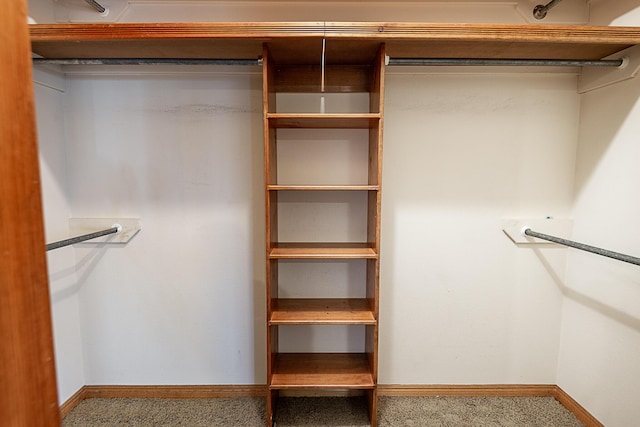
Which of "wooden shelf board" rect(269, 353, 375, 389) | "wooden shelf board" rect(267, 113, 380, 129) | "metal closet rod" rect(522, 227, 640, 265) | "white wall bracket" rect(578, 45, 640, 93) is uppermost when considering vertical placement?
"white wall bracket" rect(578, 45, 640, 93)

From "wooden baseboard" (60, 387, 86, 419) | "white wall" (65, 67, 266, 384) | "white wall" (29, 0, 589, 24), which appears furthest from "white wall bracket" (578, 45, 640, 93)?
"wooden baseboard" (60, 387, 86, 419)

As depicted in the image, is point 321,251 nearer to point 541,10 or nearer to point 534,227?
point 534,227

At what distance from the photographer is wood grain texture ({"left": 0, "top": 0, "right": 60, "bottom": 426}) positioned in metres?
0.45

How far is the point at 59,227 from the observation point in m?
1.77

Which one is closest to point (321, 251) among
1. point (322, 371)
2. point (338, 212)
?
point (338, 212)

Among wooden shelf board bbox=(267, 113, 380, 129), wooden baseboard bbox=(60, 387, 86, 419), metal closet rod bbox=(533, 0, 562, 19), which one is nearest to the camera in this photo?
wooden shelf board bbox=(267, 113, 380, 129)

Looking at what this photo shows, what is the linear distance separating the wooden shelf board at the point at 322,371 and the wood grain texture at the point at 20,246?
1.27m

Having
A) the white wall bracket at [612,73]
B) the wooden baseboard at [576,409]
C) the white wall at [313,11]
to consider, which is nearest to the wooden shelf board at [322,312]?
the wooden baseboard at [576,409]

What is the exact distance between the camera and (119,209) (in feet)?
6.07

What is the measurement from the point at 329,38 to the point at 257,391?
2145 mm

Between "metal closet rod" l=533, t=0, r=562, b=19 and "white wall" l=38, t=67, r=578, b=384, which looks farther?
"white wall" l=38, t=67, r=578, b=384

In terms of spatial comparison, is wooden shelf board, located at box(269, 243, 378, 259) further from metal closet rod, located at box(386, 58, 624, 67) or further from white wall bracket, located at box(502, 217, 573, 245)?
metal closet rod, located at box(386, 58, 624, 67)

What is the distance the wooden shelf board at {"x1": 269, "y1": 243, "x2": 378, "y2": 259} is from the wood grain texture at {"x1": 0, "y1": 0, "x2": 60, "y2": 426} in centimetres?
104

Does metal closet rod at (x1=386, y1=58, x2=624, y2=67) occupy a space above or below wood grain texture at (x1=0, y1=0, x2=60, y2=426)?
above
